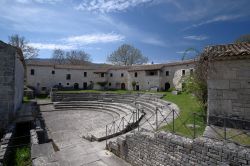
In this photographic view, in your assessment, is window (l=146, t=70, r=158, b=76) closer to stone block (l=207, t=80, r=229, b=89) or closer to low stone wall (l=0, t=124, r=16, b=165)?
stone block (l=207, t=80, r=229, b=89)

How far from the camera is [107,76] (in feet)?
131

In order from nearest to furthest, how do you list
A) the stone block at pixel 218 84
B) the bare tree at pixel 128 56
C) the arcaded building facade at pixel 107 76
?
the stone block at pixel 218 84, the arcaded building facade at pixel 107 76, the bare tree at pixel 128 56

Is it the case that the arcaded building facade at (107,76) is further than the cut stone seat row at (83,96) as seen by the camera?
Yes

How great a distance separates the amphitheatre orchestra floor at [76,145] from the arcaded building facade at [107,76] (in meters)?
18.1

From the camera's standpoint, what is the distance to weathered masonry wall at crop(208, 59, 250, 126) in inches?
283

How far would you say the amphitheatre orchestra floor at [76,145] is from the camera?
794 cm

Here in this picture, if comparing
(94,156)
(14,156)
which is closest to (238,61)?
(94,156)

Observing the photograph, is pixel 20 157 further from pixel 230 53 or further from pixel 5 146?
pixel 230 53

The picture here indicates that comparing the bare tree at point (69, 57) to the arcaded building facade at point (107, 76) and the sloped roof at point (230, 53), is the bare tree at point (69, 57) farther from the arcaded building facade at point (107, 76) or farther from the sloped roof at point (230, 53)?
the sloped roof at point (230, 53)

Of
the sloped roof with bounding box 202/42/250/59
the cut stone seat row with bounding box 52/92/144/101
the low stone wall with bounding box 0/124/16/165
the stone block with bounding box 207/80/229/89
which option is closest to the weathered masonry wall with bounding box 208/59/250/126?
the stone block with bounding box 207/80/229/89

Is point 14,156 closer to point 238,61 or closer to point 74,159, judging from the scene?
point 74,159

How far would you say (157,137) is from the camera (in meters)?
6.99

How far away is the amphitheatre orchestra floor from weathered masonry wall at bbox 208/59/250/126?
16.2 feet

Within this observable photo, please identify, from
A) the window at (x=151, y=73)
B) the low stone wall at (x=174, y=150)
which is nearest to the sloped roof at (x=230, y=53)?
the low stone wall at (x=174, y=150)
